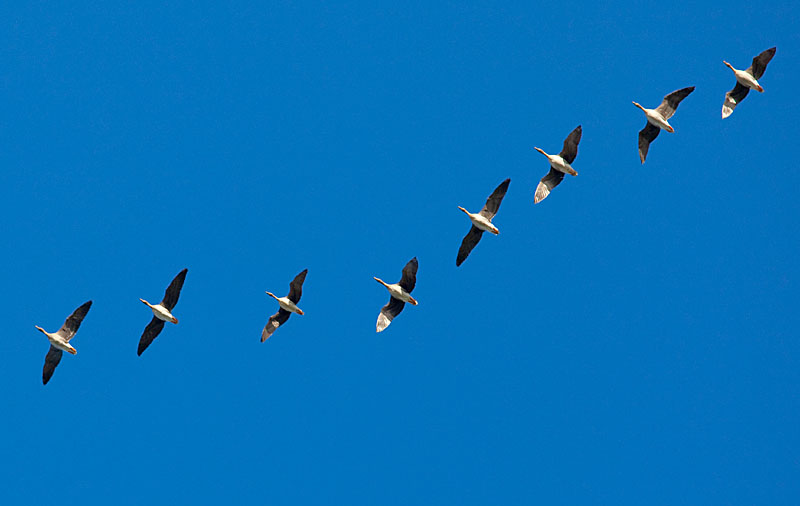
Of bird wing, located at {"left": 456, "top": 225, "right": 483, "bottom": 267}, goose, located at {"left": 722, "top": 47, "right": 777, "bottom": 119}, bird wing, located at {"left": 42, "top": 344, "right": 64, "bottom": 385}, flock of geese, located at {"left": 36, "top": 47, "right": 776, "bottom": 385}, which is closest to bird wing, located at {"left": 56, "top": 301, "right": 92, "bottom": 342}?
flock of geese, located at {"left": 36, "top": 47, "right": 776, "bottom": 385}

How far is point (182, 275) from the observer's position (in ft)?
221

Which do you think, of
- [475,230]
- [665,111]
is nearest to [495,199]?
[475,230]

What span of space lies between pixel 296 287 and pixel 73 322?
14.3 meters

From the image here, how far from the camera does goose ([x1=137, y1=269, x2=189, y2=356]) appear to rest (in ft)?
221

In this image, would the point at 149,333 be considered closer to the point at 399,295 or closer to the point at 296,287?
the point at 296,287

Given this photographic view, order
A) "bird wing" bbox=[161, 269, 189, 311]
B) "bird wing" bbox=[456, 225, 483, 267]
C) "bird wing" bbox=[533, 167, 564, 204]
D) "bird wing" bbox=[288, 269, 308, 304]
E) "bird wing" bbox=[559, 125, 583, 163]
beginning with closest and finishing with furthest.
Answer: "bird wing" bbox=[559, 125, 583, 163] < "bird wing" bbox=[533, 167, 564, 204] < "bird wing" bbox=[161, 269, 189, 311] < "bird wing" bbox=[456, 225, 483, 267] < "bird wing" bbox=[288, 269, 308, 304]

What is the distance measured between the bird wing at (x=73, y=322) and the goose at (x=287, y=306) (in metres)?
11.3

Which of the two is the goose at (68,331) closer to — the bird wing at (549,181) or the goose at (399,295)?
the goose at (399,295)

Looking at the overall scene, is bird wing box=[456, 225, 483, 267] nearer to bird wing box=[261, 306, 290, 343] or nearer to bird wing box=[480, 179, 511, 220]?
bird wing box=[480, 179, 511, 220]

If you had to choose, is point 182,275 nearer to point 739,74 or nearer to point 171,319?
point 171,319

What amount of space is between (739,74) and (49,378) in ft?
157

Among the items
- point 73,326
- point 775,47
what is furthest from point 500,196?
point 73,326

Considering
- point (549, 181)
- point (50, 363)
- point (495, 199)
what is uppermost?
point (549, 181)

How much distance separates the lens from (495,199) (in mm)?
66250
